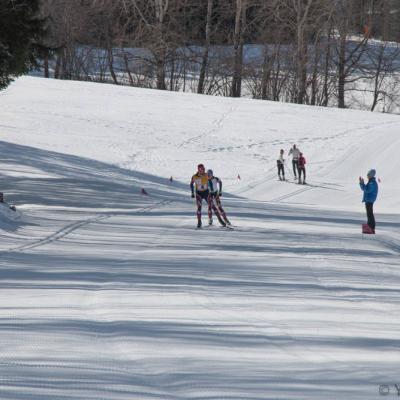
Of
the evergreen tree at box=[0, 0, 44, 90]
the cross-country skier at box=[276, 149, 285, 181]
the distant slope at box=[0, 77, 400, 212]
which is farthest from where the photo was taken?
the distant slope at box=[0, 77, 400, 212]

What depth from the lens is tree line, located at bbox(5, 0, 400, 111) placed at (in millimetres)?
60812

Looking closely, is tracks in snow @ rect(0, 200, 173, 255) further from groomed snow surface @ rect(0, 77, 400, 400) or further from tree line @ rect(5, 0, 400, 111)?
tree line @ rect(5, 0, 400, 111)

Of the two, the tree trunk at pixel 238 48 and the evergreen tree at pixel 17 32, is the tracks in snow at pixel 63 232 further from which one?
the tree trunk at pixel 238 48

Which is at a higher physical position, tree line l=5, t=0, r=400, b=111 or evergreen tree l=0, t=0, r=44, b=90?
tree line l=5, t=0, r=400, b=111

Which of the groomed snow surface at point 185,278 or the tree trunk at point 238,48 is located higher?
the tree trunk at point 238,48

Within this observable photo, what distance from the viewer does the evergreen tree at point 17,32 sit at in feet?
75.2

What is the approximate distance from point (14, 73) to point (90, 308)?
14517 millimetres

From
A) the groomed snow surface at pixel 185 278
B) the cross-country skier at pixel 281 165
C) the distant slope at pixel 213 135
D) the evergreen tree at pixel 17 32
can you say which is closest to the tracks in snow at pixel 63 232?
the groomed snow surface at pixel 185 278

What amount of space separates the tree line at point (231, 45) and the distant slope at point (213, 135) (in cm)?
370

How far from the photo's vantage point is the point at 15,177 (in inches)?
1261

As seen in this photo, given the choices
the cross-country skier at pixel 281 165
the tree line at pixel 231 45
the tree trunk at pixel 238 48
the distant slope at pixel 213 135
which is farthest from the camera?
the tree line at pixel 231 45

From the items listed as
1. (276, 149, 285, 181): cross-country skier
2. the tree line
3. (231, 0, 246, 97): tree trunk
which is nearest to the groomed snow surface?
(276, 149, 285, 181): cross-country skier

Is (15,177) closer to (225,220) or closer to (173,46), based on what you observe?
(225,220)

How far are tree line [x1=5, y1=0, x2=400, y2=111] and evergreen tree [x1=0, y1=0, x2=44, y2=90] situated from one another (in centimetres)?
2985
